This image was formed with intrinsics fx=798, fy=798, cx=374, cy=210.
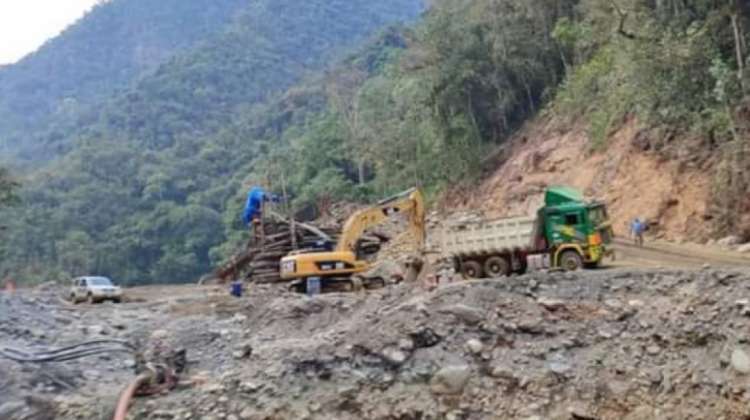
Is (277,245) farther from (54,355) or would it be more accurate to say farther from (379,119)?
(379,119)

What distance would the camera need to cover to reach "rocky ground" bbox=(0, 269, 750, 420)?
28.2ft

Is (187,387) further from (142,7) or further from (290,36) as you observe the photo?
(142,7)

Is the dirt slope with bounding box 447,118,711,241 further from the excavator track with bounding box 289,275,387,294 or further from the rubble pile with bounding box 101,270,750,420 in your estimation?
the rubble pile with bounding box 101,270,750,420

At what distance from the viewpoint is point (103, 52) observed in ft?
403

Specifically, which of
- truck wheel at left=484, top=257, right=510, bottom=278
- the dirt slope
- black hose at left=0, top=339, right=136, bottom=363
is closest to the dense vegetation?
the dirt slope

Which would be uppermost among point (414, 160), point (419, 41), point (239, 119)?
point (239, 119)

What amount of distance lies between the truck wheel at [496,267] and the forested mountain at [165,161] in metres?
38.4

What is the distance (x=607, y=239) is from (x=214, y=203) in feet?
153

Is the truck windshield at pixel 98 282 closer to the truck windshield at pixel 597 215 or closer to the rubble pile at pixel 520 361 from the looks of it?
the rubble pile at pixel 520 361

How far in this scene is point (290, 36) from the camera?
103500 mm

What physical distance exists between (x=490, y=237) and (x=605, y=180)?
9.85 m

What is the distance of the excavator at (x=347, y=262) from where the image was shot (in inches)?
682

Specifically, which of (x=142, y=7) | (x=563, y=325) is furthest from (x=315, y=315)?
(x=142, y=7)

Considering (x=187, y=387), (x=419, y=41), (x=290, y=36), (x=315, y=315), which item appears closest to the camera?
(x=187, y=387)
